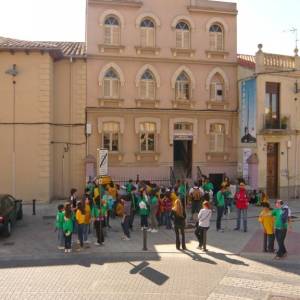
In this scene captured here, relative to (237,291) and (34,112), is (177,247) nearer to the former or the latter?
(237,291)

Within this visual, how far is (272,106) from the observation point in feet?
80.0

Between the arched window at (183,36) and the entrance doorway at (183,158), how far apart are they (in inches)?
216

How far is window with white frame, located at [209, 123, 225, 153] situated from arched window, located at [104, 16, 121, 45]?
732 centimetres

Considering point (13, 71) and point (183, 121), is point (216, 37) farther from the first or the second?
point (13, 71)

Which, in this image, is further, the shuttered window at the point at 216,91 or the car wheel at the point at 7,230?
the shuttered window at the point at 216,91

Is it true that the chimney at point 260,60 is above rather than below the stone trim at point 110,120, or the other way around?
above

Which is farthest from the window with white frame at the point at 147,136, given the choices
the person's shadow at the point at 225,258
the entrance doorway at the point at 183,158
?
the person's shadow at the point at 225,258

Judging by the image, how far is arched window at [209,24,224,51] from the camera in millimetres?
24906

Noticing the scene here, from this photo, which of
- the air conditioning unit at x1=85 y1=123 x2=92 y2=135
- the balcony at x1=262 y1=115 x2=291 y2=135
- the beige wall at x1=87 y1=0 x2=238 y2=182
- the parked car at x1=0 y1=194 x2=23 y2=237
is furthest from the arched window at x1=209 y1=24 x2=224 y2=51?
the parked car at x1=0 y1=194 x2=23 y2=237

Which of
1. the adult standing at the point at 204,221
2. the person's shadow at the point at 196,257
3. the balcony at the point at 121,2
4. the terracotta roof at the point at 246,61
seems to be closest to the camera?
the person's shadow at the point at 196,257

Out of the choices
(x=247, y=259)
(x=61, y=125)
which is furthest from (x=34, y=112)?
(x=247, y=259)

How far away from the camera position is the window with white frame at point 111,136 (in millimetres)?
23516

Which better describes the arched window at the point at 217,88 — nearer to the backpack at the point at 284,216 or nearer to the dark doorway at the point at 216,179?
the dark doorway at the point at 216,179

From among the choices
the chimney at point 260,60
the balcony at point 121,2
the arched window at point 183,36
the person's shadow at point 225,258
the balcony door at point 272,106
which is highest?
the balcony at point 121,2
